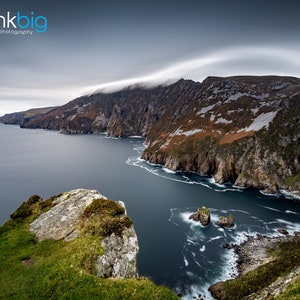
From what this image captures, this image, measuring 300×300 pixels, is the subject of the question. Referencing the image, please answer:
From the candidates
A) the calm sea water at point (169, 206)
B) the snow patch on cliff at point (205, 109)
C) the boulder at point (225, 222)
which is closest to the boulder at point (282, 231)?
the calm sea water at point (169, 206)

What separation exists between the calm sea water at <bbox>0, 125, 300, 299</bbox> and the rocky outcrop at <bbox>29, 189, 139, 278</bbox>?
81.9ft

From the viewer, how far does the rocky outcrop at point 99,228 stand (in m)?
20.3

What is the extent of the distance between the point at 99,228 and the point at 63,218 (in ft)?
18.0

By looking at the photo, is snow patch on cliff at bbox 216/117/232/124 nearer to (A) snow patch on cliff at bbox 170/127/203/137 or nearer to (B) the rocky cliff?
(B) the rocky cliff

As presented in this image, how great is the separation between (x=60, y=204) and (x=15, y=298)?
1296 cm

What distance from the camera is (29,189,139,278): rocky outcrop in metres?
20.3

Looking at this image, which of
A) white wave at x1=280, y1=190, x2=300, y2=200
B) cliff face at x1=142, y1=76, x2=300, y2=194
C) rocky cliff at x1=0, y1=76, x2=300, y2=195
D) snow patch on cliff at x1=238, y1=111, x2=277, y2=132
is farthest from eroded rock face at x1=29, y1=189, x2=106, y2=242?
snow patch on cliff at x1=238, y1=111, x2=277, y2=132

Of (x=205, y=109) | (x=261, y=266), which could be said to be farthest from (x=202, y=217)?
(x=205, y=109)

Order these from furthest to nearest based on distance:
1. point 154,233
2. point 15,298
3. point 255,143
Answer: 1. point 255,143
2. point 154,233
3. point 15,298

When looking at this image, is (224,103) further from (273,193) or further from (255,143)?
(273,193)

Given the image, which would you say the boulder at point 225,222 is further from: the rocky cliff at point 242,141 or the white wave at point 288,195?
the rocky cliff at point 242,141

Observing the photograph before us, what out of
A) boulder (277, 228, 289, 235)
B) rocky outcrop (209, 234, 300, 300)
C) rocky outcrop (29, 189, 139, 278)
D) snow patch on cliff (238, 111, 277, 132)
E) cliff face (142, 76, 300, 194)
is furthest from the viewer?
snow patch on cliff (238, 111, 277, 132)

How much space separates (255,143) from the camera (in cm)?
11500

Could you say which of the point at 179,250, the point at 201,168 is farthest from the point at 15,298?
the point at 201,168
